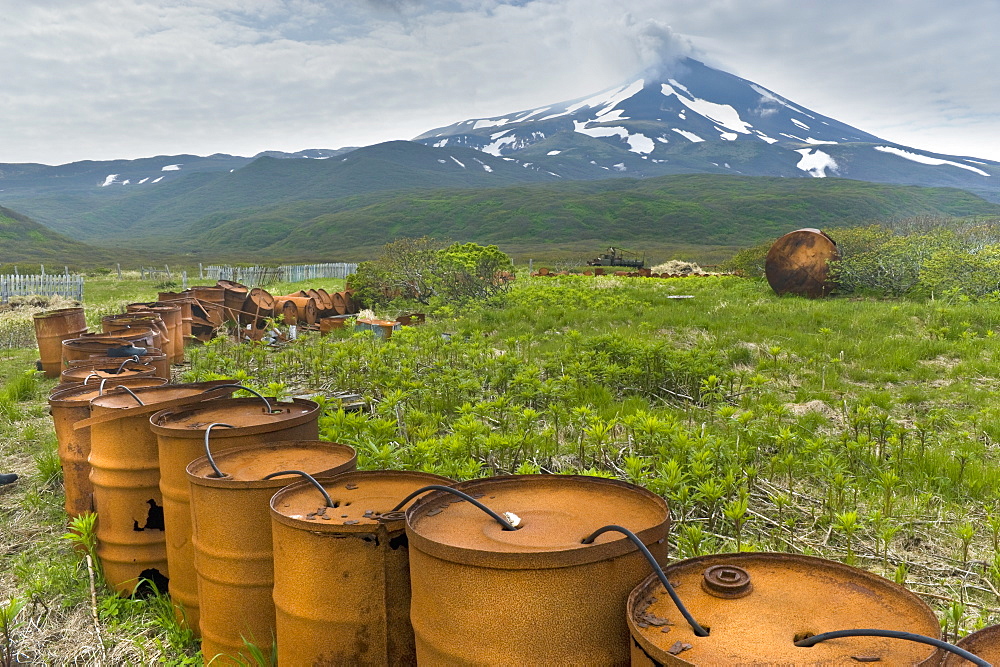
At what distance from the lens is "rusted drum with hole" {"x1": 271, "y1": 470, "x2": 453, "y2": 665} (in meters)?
2.12

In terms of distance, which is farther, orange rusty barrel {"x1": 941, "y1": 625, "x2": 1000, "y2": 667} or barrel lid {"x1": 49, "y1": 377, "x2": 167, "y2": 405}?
barrel lid {"x1": 49, "y1": 377, "x2": 167, "y2": 405}

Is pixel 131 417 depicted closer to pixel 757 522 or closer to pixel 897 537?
pixel 757 522

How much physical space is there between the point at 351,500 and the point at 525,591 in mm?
961

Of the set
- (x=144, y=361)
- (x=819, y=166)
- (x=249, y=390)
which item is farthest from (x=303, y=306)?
(x=819, y=166)

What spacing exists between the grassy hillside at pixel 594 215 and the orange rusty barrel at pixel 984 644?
79.8m

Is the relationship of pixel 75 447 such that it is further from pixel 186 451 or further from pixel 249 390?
pixel 186 451

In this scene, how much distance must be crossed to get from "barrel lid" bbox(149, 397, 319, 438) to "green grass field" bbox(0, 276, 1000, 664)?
0.49 meters

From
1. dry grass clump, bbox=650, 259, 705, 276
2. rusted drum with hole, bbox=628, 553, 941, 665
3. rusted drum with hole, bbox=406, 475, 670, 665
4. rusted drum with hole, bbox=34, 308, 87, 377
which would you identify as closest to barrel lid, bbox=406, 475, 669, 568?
rusted drum with hole, bbox=406, 475, 670, 665

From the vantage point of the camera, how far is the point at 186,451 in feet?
9.68

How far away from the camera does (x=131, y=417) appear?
3326 millimetres

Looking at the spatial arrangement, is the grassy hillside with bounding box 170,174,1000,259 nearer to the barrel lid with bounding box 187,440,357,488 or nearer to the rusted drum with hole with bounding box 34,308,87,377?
the rusted drum with hole with bounding box 34,308,87,377

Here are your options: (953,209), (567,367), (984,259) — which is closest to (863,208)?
(953,209)

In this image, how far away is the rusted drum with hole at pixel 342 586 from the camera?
2121mm

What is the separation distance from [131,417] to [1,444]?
386 cm
